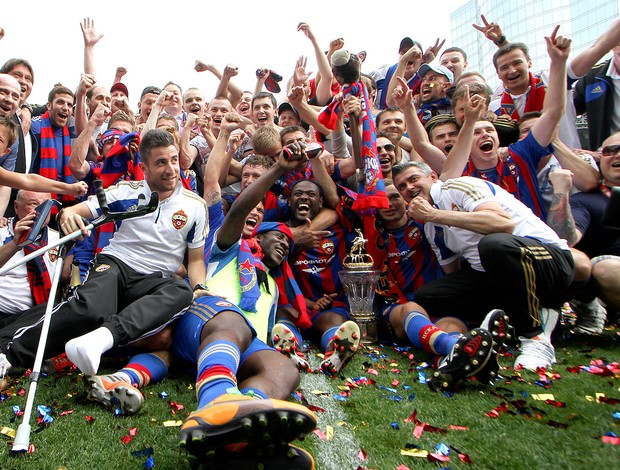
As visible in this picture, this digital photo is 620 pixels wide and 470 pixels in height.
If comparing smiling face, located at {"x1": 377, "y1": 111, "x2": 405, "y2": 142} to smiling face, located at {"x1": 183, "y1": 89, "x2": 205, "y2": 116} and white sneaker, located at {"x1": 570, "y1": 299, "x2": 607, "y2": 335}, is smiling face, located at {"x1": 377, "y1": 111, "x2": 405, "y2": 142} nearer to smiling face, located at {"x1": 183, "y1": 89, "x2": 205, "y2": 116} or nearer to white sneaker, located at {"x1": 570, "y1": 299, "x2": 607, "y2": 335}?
white sneaker, located at {"x1": 570, "y1": 299, "x2": 607, "y2": 335}

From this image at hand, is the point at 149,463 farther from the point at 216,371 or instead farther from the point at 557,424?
the point at 557,424

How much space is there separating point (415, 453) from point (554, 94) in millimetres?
3458

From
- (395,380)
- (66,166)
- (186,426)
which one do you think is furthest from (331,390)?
(66,166)

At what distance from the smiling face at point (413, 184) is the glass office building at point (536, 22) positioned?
29442 millimetres

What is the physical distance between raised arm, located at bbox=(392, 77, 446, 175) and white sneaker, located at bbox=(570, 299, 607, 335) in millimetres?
1740

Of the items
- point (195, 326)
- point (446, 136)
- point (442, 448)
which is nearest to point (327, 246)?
point (446, 136)

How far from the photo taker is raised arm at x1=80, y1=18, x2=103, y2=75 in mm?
6309

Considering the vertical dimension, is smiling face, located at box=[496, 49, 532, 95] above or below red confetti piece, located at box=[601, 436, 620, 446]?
above

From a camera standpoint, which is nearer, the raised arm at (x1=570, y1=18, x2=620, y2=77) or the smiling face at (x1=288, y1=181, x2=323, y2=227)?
the smiling face at (x1=288, y1=181, x2=323, y2=227)

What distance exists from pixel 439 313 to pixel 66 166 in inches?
156

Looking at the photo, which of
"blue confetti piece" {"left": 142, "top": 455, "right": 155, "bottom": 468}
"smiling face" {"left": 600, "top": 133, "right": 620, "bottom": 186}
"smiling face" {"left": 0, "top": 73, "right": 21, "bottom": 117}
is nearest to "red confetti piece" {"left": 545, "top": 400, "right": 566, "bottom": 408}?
"blue confetti piece" {"left": 142, "top": 455, "right": 155, "bottom": 468}

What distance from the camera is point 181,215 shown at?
3541 millimetres

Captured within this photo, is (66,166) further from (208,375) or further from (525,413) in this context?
(525,413)

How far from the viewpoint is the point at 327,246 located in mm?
4465
